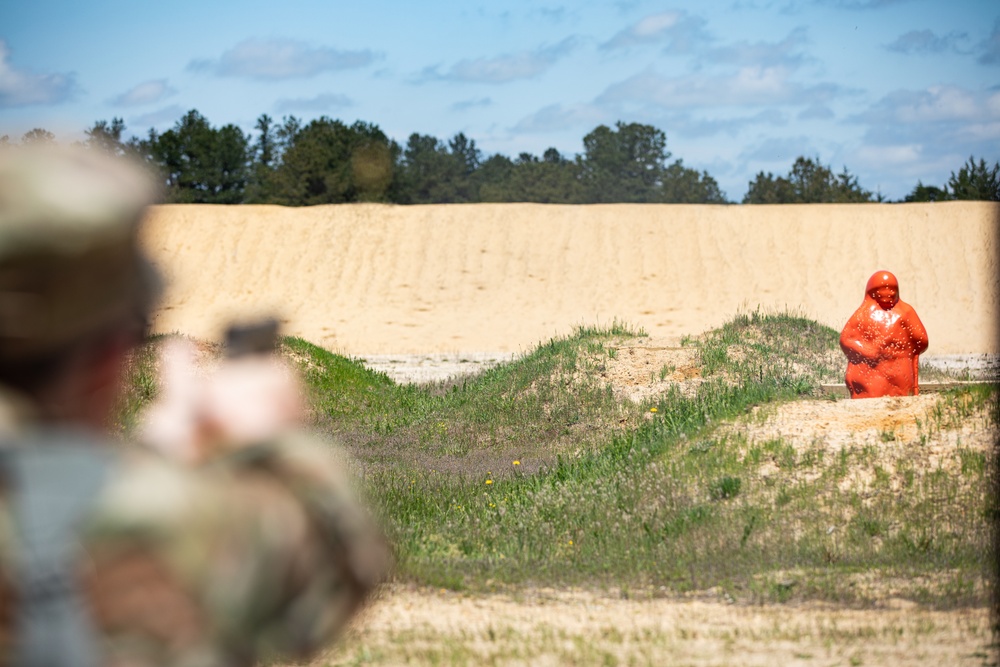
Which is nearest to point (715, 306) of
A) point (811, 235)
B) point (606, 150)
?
point (811, 235)

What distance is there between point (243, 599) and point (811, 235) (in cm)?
4813

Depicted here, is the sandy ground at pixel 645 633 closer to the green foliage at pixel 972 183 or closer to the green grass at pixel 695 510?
the green grass at pixel 695 510

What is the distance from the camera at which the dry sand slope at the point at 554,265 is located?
40.5 meters

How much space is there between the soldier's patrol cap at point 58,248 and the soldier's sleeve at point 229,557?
0.63ft

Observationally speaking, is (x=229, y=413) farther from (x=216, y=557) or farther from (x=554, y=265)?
(x=554, y=265)

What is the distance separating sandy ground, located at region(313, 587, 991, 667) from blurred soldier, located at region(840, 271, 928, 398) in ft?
18.3

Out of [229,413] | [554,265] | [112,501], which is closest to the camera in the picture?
[112,501]

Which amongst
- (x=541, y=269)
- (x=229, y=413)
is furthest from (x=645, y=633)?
(x=541, y=269)

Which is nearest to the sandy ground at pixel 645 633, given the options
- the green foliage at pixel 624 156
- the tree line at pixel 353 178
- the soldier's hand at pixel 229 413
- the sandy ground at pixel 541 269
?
the soldier's hand at pixel 229 413

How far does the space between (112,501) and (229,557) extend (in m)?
0.15

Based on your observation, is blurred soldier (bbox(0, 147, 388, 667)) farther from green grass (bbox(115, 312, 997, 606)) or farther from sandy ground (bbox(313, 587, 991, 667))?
green grass (bbox(115, 312, 997, 606))

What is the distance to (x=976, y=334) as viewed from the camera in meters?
37.3

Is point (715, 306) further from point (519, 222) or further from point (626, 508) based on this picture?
point (626, 508)

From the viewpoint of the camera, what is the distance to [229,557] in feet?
4.48
